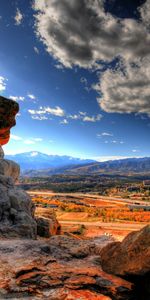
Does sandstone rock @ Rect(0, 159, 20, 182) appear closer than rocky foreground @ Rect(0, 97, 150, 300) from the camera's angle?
No

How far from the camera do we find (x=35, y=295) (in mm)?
9078

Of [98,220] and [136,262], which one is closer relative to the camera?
[136,262]

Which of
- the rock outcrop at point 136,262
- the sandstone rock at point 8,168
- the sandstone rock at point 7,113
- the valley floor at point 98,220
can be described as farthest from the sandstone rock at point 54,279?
the sandstone rock at point 7,113

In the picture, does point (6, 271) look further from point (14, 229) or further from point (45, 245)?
point (14, 229)

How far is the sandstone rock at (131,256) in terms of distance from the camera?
9523 millimetres

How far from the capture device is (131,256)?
32.9 feet

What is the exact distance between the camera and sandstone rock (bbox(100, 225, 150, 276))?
9.52 metres

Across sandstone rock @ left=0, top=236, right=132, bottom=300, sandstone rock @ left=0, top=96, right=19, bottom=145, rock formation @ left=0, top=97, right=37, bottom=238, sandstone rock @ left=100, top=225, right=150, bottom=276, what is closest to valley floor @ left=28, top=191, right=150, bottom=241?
rock formation @ left=0, top=97, right=37, bottom=238

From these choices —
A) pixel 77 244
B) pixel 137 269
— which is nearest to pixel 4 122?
pixel 77 244

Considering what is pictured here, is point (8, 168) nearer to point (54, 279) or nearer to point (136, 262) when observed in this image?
point (54, 279)

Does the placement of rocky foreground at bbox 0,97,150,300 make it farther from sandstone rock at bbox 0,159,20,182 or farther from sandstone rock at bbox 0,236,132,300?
sandstone rock at bbox 0,159,20,182

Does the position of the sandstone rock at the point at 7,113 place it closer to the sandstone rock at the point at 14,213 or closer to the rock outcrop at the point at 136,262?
the sandstone rock at the point at 14,213

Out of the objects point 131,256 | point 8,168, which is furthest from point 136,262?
point 8,168

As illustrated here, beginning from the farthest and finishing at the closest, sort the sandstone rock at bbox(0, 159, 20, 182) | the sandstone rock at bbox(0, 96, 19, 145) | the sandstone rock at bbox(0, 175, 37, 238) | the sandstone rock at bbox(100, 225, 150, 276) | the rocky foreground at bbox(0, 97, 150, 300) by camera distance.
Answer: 1. the sandstone rock at bbox(0, 96, 19, 145)
2. the sandstone rock at bbox(0, 159, 20, 182)
3. the sandstone rock at bbox(0, 175, 37, 238)
4. the sandstone rock at bbox(100, 225, 150, 276)
5. the rocky foreground at bbox(0, 97, 150, 300)
